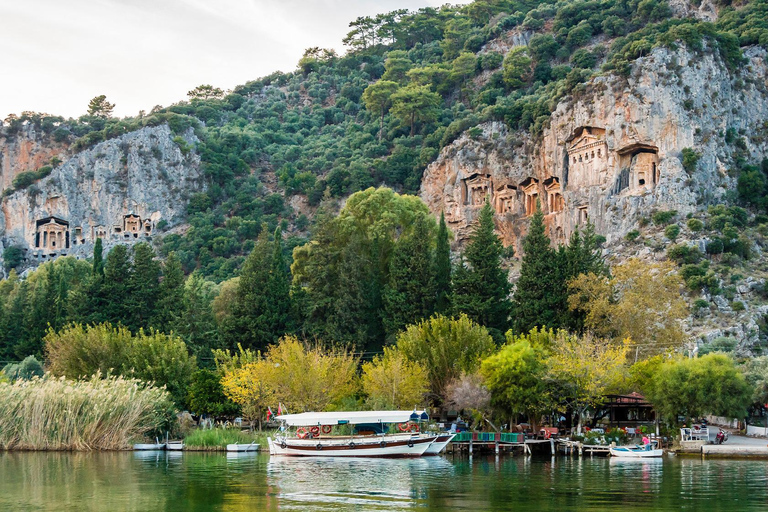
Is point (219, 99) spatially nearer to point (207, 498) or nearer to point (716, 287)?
point (716, 287)

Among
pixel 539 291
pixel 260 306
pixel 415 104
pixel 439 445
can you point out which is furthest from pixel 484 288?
pixel 415 104

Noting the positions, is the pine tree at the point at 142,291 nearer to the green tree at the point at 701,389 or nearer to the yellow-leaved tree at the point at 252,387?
the yellow-leaved tree at the point at 252,387

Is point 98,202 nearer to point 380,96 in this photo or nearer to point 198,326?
point 380,96

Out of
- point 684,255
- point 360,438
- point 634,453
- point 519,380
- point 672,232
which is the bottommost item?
point 634,453

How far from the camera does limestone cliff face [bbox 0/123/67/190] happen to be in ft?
395

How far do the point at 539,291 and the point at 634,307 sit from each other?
609 centimetres

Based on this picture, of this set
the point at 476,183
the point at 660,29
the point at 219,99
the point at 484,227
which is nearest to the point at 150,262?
the point at 484,227

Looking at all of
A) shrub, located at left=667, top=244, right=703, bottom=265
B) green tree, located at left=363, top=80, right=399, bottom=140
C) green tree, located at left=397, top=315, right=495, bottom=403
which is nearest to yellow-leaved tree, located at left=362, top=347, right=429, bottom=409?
green tree, located at left=397, top=315, right=495, bottom=403

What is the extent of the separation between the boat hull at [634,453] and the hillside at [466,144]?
79.4 feet

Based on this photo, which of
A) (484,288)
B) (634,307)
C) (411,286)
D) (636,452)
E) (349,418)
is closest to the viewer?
(636,452)

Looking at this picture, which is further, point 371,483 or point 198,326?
point 198,326

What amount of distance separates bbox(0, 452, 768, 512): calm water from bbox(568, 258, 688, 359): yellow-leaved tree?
1417cm

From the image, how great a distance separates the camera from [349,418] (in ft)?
155

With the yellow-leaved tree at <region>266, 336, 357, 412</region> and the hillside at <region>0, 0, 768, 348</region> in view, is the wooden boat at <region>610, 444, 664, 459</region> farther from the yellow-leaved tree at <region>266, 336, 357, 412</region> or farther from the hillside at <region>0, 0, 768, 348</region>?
the hillside at <region>0, 0, 768, 348</region>
